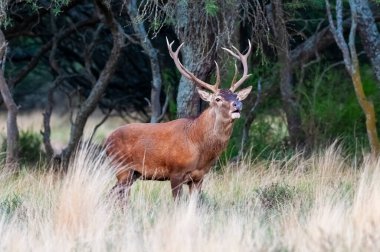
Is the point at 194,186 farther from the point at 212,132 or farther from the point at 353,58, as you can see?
the point at 353,58

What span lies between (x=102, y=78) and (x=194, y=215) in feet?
21.6

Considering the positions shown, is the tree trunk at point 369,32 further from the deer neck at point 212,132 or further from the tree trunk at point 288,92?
the deer neck at point 212,132

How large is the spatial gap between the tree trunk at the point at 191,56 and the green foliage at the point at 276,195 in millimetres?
2088

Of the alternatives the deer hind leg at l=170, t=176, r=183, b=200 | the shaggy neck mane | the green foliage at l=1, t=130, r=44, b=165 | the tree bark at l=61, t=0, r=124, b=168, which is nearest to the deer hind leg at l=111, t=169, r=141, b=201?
the deer hind leg at l=170, t=176, r=183, b=200

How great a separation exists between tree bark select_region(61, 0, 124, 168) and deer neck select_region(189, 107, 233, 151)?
10.9 feet

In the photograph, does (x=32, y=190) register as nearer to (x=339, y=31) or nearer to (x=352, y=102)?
(x=339, y=31)

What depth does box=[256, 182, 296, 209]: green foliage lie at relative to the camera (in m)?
10.7

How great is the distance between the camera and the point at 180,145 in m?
10.9

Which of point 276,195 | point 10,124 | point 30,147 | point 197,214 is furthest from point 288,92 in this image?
point 197,214

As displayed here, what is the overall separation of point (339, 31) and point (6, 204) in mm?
4792

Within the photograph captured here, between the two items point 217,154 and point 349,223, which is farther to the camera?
point 217,154

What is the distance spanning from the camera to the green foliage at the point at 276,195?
420 inches

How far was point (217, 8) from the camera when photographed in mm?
11773

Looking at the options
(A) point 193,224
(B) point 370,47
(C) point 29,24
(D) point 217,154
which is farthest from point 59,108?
(A) point 193,224
